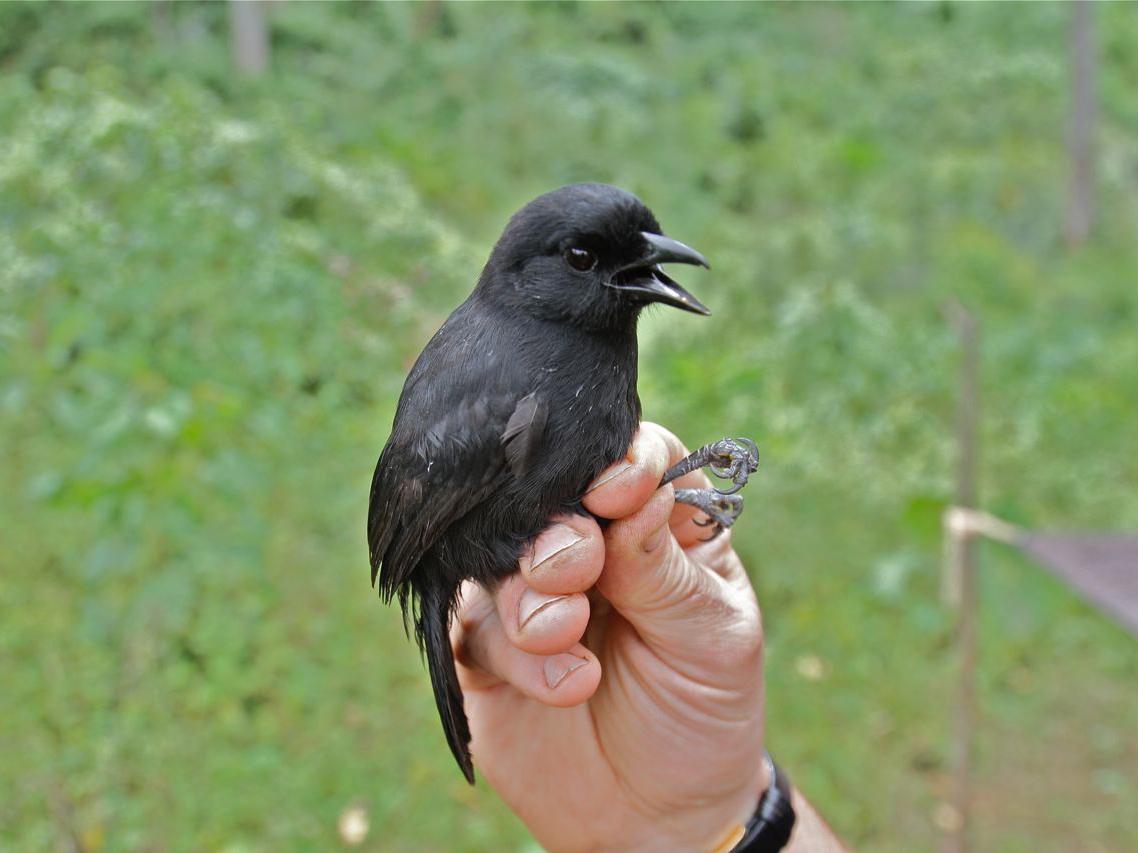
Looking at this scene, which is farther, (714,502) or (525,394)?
(714,502)

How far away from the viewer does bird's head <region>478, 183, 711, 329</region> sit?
2.21 m

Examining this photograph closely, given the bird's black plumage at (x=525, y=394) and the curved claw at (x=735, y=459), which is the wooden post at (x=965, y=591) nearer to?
the curved claw at (x=735, y=459)

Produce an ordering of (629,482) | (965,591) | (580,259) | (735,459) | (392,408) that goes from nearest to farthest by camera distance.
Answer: (629,482) < (580,259) < (735,459) < (965,591) < (392,408)

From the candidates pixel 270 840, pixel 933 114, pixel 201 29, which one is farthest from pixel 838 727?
pixel 201 29

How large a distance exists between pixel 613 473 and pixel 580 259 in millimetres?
426

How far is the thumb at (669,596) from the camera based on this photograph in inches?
85.3

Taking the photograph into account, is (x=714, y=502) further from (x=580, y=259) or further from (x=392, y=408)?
(x=392, y=408)

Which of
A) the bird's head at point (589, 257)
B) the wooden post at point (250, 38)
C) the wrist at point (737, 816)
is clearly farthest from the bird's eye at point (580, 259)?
the wooden post at point (250, 38)

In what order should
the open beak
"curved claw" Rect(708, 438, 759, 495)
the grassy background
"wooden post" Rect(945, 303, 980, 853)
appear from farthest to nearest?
the grassy background, "wooden post" Rect(945, 303, 980, 853), "curved claw" Rect(708, 438, 759, 495), the open beak

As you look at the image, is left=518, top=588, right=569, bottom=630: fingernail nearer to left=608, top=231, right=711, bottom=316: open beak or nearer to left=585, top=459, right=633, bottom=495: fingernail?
left=585, top=459, right=633, bottom=495: fingernail

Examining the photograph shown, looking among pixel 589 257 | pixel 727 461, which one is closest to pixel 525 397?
pixel 589 257

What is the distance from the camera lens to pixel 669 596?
7.34 feet

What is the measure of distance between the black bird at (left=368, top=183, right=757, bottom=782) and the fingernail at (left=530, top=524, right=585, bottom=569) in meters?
0.05

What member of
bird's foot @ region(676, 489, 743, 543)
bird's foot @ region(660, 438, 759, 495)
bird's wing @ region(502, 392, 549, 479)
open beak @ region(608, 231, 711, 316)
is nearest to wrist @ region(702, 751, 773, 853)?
bird's foot @ region(676, 489, 743, 543)
